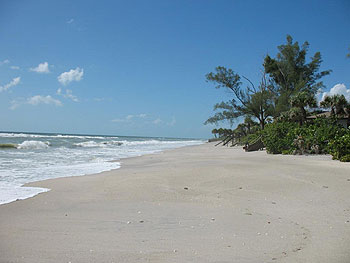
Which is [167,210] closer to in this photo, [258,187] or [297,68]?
[258,187]

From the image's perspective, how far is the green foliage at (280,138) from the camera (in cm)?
1473

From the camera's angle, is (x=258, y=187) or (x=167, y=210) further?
(x=258, y=187)

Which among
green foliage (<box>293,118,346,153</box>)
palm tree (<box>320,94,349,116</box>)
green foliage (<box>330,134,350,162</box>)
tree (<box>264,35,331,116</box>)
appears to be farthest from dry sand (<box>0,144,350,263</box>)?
tree (<box>264,35,331,116</box>)

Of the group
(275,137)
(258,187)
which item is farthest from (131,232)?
(275,137)

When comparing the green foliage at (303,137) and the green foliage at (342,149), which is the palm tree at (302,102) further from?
the green foliage at (342,149)

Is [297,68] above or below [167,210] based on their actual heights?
above

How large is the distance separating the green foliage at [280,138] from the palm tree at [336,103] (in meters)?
8.64

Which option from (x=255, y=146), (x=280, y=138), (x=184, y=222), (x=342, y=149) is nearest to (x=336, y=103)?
(x=255, y=146)

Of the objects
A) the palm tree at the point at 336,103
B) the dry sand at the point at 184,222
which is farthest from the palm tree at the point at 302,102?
the dry sand at the point at 184,222

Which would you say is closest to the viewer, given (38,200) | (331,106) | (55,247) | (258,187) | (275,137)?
(55,247)

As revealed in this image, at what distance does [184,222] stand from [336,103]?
22334 mm

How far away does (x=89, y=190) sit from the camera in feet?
20.3

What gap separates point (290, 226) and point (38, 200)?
Answer: 442 centimetres

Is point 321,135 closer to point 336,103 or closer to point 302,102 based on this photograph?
point 302,102
